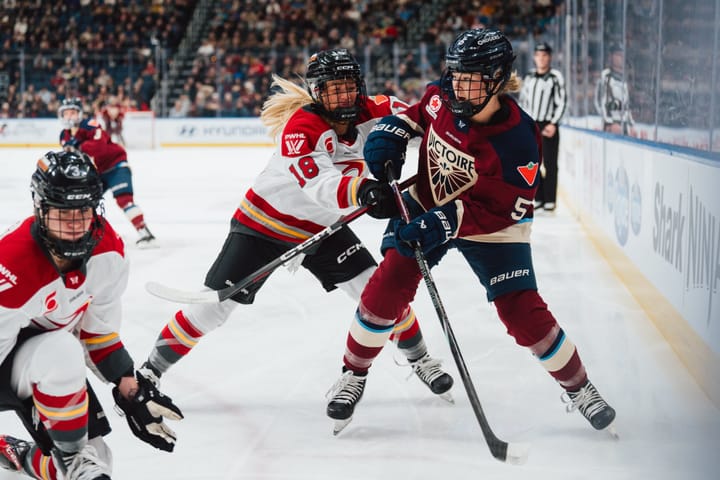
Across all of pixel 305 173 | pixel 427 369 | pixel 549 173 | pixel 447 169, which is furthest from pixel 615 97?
pixel 305 173

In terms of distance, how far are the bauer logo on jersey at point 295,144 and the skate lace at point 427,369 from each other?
0.72 m

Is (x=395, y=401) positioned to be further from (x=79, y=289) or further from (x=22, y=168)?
(x=22, y=168)

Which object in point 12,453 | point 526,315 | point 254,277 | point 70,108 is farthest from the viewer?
point 70,108

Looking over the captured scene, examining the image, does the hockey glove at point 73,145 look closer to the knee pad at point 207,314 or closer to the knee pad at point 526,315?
the knee pad at point 207,314

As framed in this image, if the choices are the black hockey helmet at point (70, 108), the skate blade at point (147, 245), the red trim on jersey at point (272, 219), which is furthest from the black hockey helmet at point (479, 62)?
the black hockey helmet at point (70, 108)

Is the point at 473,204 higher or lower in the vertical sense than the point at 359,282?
higher

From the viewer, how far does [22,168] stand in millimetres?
10461

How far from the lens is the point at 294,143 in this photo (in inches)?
86.9

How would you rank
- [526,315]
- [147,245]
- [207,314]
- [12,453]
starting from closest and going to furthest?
[12,453]
[526,315]
[207,314]
[147,245]

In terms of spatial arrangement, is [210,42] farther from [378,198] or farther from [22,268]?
[22,268]

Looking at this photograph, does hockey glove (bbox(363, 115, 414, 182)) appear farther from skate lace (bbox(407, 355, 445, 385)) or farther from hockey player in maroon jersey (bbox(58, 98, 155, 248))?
hockey player in maroon jersey (bbox(58, 98, 155, 248))

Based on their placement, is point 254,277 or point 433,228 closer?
point 433,228

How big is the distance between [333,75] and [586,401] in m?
1.04

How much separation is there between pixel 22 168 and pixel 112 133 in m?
2.51
